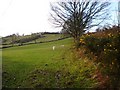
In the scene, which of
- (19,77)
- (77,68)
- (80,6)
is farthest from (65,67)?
(80,6)

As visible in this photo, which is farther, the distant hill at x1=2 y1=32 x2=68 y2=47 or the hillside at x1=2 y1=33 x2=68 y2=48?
the distant hill at x1=2 y1=32 x2=68 y2=47

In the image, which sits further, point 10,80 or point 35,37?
point 35,37

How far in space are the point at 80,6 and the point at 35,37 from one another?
114 feet

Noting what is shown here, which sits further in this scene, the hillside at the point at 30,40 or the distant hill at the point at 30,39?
the distant hill at the point at 30,39

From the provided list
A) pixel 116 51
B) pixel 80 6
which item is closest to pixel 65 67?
pixel 116 51

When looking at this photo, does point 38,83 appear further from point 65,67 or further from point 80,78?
point 65,67

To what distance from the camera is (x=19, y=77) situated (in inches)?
530

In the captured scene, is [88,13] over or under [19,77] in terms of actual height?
over

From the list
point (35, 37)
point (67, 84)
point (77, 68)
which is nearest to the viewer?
point (67, 84)

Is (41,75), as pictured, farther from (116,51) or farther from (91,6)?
(91,6)

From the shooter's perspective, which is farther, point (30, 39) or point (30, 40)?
point (30, 39)

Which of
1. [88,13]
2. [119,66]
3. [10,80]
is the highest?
[88,13]

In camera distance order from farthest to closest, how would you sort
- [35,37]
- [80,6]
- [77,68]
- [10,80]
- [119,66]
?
[35,37], [80,6], [77,68], [10,80], [119,66]

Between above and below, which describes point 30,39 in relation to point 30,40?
above
